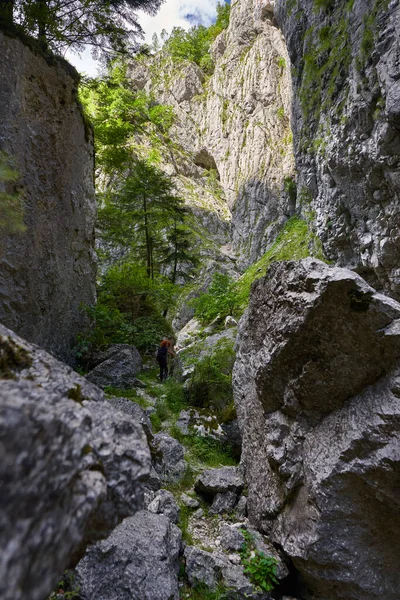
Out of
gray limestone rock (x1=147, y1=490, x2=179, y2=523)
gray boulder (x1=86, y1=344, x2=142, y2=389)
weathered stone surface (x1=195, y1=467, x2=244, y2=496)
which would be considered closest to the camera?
gray limestone rock (x1=147, y1=490, x2=179, y2=523)

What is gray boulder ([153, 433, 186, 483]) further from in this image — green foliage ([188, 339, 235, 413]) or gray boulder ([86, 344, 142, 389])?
gray boulder ([86, 344, 142, 389])

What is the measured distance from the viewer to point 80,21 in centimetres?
779

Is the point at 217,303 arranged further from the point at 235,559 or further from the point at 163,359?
the point at 235,559

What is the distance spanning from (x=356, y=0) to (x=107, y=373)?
12396 mm

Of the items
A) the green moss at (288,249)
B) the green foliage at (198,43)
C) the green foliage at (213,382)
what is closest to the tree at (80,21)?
the green foliage at (213,382)

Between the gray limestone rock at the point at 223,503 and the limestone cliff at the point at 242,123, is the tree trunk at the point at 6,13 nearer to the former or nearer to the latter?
the gray limestone rock at the point at 223,503

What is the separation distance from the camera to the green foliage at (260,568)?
11.5 ft

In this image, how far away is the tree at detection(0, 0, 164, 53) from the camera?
6.56 meters

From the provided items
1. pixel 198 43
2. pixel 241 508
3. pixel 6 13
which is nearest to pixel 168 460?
pixel 241 508

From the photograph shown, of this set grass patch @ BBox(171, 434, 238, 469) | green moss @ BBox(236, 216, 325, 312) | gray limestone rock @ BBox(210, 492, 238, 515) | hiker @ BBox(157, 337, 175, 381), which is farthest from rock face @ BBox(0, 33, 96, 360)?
green moss @ BBox(236, 216, 325, 312)

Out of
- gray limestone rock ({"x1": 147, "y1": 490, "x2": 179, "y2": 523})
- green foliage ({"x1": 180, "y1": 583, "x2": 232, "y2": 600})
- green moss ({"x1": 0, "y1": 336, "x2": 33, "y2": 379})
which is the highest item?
green moss ({"x1": 0, "y1": 336, "x2": 33, "y2": 379})

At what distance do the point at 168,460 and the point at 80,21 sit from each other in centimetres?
989

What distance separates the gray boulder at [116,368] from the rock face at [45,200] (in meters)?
0.88

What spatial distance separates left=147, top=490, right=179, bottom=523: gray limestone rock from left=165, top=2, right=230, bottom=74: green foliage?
167 feet
